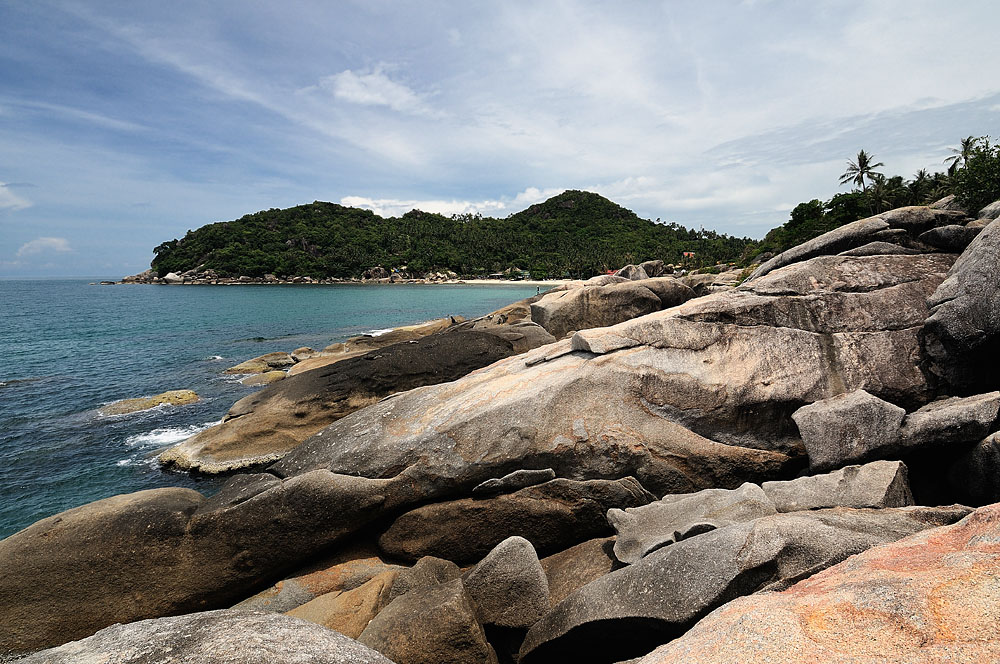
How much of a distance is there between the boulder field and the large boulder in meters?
0.04

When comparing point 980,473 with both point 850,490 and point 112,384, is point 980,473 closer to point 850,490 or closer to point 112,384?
point 850,490

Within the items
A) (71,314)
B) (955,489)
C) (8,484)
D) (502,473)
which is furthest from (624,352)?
(71,314)

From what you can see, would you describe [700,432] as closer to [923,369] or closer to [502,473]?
[502,473]

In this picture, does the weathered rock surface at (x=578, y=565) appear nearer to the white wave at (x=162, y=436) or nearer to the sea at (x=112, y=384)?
the sea at (x=112, y=384)

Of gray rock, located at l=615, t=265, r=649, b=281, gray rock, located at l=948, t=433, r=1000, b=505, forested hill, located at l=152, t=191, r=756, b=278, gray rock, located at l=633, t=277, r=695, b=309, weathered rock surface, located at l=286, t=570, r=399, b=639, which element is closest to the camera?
gray rock, located at l=948, t=433, r=1000, b=505

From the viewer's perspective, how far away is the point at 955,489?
26.0 ft

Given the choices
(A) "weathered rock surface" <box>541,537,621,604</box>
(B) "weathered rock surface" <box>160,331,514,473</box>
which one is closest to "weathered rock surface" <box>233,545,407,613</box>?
(A) "weathered rock surface" <box>541,537,621,604</box>

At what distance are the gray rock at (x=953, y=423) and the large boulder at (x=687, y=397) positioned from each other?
156 centimetres

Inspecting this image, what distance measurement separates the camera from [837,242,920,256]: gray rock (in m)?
11.7

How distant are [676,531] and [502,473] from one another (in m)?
3.67

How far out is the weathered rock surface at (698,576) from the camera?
17.7ft

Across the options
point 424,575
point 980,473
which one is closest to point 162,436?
point 424,575

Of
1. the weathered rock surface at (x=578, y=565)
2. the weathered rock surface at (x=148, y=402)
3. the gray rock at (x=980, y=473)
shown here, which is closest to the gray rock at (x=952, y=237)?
the gray rock at (x=980, y=473)

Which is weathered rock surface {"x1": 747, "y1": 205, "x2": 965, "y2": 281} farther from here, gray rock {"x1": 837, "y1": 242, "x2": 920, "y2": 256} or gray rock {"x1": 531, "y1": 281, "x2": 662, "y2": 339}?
gray rock {"x1": 531, "y1": 281, "x2": 662, "y2": 339}
